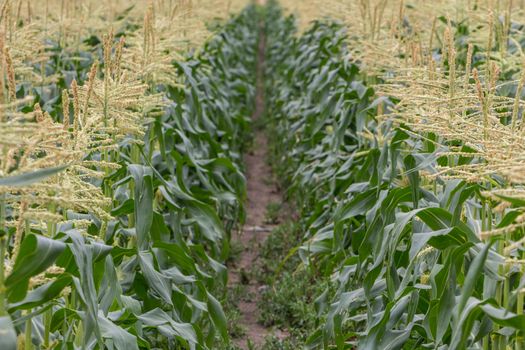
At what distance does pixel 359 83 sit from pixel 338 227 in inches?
90.6

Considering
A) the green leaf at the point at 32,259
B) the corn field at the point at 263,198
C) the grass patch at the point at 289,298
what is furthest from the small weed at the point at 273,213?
the green leaf at the point at 32,259

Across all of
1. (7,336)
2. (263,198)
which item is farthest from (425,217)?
(263,198)

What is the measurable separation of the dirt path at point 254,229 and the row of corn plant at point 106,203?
0.33 m

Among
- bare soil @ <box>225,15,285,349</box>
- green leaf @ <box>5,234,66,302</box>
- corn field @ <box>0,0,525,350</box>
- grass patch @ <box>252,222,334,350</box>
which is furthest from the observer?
bare soil @ <box>225,15,285,349</box>

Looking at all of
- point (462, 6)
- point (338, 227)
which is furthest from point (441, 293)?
point (462, 6)

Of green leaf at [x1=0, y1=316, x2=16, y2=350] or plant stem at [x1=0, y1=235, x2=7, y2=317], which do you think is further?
plant stem at [x1=0, y1=235, x2=7, y2=317]

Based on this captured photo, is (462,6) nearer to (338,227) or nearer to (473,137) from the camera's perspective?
(338,227)

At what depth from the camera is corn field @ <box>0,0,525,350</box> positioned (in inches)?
114

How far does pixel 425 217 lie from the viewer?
3.39 meters

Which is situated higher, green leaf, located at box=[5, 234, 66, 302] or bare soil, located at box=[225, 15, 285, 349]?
green leaf, located at box=[5, 234, 66, 302]

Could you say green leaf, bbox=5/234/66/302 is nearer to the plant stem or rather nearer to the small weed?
the plant stem

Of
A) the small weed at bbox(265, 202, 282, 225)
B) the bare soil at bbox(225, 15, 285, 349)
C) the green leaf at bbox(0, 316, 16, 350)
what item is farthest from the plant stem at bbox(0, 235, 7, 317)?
the small weed at bbox(265, 202, 282, 225)

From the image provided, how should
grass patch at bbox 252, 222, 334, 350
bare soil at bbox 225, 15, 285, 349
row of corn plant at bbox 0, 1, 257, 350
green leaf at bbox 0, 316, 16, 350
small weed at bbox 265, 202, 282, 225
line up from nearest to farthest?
green leaf at bbox 0, 316, 16, 350 < row of corn plant at bbox 0, 1, 257, 350 < grass patch at bbox 252, 222, 334, 350 < bare soil at bbox 225, 15, 285, 349 < small weed at bbox 265, 202, 282, 225

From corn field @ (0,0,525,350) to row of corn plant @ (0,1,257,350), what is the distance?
1 cm
